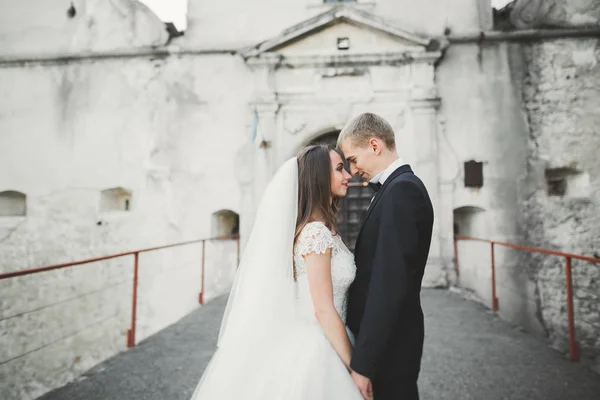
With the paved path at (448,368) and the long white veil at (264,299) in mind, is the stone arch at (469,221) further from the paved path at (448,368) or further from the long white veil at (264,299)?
the long white veil at (264,299)

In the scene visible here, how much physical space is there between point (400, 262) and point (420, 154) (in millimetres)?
5804

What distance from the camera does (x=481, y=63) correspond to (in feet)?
22.3

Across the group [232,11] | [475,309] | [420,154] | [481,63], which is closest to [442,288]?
[475,309]

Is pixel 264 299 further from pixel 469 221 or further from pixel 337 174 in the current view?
pixel 469 221

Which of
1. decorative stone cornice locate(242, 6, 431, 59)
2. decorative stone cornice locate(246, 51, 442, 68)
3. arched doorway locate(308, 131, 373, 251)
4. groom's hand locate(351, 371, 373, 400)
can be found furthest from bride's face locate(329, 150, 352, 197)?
decorative stone cornice locate(242, 6, 431, 59)

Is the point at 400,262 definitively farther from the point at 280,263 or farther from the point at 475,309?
the point at 475,309

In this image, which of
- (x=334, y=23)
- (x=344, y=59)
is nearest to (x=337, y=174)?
(x=344, y=59)

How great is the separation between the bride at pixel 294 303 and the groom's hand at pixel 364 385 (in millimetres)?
33

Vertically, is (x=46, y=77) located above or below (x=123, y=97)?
above

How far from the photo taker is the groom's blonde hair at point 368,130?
1.57 m

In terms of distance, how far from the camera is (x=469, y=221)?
22.7 ft

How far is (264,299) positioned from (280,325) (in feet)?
0.47

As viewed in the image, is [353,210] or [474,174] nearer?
[474,174]

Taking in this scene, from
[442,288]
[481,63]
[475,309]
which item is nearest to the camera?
[475,309]
